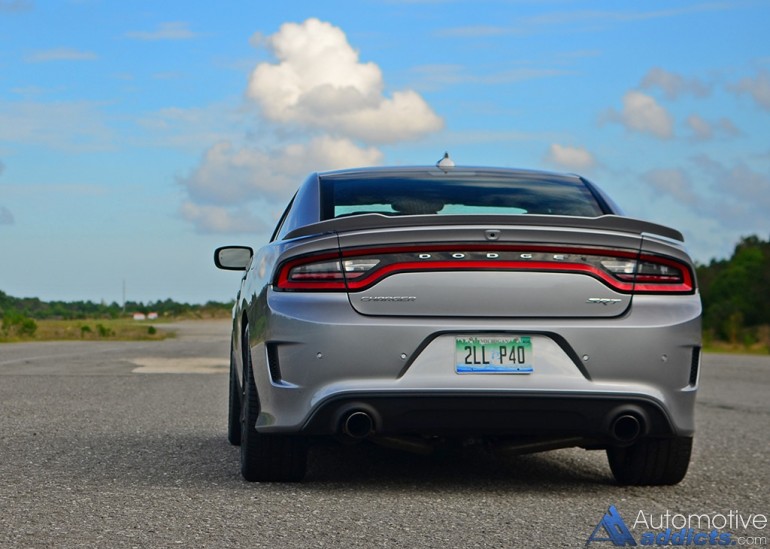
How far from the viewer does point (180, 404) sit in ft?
38.6

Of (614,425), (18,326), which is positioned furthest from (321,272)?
(18,326)

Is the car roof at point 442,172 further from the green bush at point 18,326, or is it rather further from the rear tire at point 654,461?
the green bush at point 18,326

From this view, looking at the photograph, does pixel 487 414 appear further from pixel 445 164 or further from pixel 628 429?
pixel 445 164

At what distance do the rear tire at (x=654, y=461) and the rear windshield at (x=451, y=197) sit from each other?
1231 mm

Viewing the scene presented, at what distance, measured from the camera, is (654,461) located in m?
6.26

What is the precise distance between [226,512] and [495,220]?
179 centimetres

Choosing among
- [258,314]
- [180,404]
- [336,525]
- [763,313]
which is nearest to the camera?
[336,525]

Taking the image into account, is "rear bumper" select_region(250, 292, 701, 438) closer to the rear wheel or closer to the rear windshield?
the rear wheel

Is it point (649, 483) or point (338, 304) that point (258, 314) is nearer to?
point (338, 304)

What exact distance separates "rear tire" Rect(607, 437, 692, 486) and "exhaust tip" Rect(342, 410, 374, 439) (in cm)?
154

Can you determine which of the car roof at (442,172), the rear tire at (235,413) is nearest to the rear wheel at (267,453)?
the car roof at (442,172)

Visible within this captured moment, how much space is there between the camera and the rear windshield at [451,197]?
253 inches

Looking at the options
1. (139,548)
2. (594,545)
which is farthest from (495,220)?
(139,548)

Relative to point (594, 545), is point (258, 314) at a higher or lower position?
higher
